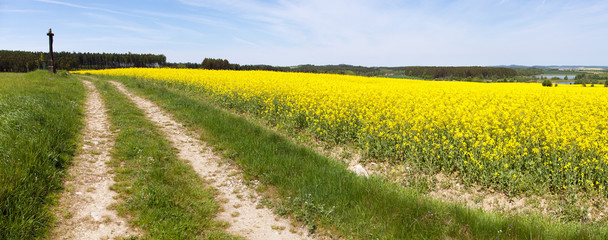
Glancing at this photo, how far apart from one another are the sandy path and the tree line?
101 meters

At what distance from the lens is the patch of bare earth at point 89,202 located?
129 inches

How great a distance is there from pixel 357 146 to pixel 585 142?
470 centimetres

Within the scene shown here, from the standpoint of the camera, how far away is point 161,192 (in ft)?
13.6

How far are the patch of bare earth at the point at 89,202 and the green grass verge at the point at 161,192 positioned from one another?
0.15 metres

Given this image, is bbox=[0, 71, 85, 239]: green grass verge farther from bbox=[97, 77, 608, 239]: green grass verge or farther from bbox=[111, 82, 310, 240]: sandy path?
bbox=[97, 77, 608, 239]: green grass verge

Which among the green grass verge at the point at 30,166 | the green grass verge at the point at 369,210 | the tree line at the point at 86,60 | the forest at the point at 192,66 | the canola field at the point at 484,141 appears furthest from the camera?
the tree line at the point at 86,60

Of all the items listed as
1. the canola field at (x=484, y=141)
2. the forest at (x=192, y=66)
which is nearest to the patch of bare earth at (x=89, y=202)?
the canola field at (x=484, y=141)

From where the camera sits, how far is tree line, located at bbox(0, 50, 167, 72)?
93144mm

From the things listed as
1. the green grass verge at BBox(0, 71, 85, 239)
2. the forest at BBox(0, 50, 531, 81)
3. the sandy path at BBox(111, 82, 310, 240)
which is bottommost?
the sandy path at BBox(111, 82, 310, 240)

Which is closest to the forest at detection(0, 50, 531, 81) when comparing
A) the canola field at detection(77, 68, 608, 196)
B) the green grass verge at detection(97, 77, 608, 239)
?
the canola field at detection(77, 68, 608, 196)

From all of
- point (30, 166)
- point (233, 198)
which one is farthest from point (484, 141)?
point (30, 166)

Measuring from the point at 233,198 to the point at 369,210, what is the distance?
6.89 ft

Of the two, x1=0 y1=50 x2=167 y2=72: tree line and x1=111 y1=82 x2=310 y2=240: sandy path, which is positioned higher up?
x1=0 y1=50 x2=167 y2=72: tree line

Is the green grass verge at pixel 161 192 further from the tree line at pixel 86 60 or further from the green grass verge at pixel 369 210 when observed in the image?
the tree line at pixel 86 60
